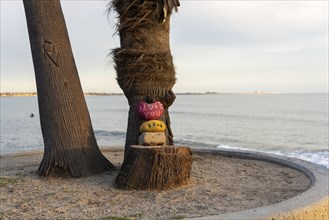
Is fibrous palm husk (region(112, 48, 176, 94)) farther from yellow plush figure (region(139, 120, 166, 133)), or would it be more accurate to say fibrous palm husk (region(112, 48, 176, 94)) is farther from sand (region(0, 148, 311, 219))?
sand (region(0, 148, 311, 219))

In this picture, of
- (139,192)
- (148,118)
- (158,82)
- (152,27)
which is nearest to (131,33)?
(152,27)

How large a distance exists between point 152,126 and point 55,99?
1687 millimetres

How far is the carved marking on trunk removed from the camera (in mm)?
6629

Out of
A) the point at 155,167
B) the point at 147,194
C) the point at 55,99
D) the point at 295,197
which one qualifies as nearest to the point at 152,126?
the point at 155,167

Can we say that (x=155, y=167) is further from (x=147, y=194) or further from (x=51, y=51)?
(x=51, y=51)

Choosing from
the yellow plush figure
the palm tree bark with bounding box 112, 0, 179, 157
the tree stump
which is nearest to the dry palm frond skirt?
the palm tree bark with bounding box 112, 0, 179, 157

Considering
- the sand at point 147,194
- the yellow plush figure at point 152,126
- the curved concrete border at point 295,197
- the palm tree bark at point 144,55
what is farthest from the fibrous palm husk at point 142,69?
the curved concrete border at point 295,197

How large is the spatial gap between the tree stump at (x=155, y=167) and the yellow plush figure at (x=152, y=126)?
0.44 metres

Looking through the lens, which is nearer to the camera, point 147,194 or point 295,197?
point 295,197

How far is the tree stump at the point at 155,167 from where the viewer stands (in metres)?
5.47

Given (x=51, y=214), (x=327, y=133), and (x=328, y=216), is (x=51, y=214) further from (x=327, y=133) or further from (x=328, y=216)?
(x=327, y=133)

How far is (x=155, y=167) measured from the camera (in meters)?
5.50

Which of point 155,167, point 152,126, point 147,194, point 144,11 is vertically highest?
point 144,11

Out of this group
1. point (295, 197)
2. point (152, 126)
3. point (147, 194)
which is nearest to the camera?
point (295, 197)
